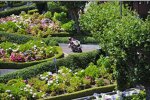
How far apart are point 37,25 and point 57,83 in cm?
1893

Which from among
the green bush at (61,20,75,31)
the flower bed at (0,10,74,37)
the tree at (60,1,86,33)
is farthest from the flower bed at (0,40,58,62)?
the green bush at (61,20,75,31)

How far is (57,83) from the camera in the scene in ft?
100

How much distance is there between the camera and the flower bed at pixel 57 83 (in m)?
29.1

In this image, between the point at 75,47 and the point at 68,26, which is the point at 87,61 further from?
the point at 68,26

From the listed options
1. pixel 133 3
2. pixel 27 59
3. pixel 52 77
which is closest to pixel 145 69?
pixel 52 77

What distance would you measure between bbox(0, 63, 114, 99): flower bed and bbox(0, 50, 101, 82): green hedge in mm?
590

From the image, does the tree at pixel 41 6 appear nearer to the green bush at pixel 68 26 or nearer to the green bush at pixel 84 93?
the green bush at pixel 68 26

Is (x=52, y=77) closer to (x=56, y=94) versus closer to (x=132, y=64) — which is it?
(x=56, y=94)

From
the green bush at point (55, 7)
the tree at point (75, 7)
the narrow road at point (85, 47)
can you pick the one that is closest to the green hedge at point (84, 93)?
the narrow road at point (85, 47)

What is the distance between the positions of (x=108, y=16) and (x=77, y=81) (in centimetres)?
438

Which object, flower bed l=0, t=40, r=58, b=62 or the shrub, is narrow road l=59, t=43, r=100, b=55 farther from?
the shrub

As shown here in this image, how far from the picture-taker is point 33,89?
2980 cm

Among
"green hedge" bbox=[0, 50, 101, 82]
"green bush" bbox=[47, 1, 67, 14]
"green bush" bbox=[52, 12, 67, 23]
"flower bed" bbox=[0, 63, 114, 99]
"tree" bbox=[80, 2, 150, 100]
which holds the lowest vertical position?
"flower bed" bbox=[0, 63, 114, 99]

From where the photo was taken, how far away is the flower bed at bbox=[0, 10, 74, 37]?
4741 centimetres
